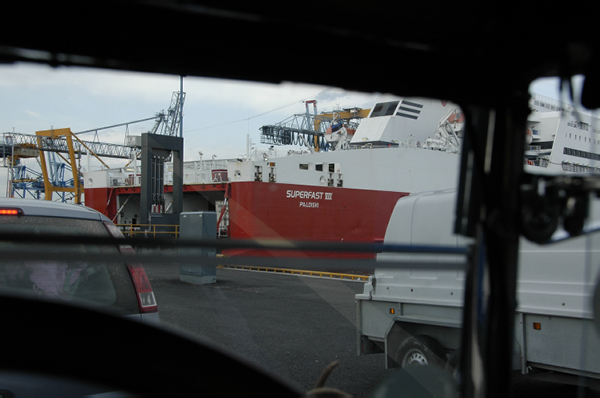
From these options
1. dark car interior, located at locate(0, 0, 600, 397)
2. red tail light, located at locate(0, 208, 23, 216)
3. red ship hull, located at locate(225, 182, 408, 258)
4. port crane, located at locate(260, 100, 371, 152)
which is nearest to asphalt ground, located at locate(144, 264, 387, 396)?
red tail light, located at locate(0, 208, 23, 216)

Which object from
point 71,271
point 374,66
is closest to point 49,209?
point 71,271

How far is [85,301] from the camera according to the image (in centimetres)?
234

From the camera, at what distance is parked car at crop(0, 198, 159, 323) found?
223 cm

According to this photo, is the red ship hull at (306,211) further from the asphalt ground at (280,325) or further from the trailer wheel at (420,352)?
the trailer wheel at (420,352)

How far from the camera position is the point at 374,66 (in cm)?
112

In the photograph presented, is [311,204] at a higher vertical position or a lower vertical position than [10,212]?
lower

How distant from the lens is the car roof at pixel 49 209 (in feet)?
8.18

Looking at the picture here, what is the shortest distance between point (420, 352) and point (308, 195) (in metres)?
14.4

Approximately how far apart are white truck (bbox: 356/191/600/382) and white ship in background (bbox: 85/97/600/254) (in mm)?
12275

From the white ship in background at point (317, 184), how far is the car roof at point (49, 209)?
43.4 feet

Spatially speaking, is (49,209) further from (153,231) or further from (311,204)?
(311,204)

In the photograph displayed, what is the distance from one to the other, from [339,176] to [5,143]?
17463 millimetres

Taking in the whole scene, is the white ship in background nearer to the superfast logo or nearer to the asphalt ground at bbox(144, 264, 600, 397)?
the superfast logo

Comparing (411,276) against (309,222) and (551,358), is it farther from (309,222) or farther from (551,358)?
(309,222)
